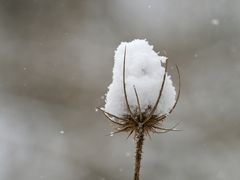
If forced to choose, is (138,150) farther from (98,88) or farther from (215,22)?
(215,22)

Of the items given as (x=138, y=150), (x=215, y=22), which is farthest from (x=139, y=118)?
(x=215, y=22)

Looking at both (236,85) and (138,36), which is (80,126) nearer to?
(138,36)

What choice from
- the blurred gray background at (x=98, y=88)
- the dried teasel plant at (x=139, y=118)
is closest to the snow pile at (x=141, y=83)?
the dried teasel plant at (x=139, y=118)

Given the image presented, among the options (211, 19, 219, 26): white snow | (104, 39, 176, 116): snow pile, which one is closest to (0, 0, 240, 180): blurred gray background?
(211, 19, 219, 26): white snow

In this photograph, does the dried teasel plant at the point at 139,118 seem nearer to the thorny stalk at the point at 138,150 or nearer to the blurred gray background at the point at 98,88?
the thorny stalk at the point at 138,150

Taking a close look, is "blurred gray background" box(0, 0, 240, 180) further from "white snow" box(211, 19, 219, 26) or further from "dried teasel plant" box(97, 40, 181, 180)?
→ "dried teasel plant" box(97, 40, 181, 180)
